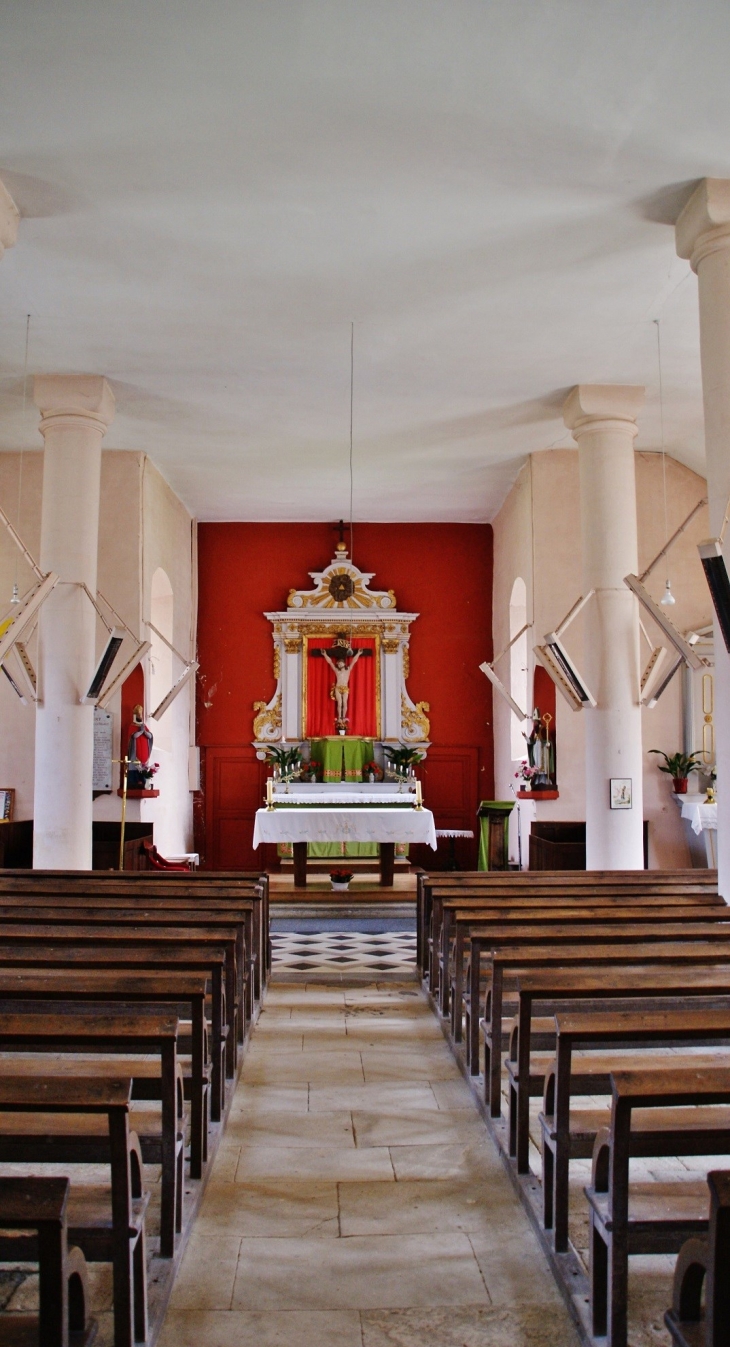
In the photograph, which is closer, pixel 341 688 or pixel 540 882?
pixel 540 882

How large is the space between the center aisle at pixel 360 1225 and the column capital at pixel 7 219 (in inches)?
185

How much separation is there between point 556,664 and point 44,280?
4595 mm

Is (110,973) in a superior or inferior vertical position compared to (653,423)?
inferior

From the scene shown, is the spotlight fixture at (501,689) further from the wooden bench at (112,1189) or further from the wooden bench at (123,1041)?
the wooden bench at (112,1189)

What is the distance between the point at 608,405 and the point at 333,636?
19.3 feet

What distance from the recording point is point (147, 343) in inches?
314

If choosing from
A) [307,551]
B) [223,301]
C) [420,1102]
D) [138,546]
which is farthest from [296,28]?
[307,551]

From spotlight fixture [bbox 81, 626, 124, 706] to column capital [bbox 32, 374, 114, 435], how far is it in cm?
195

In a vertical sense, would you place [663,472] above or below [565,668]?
above

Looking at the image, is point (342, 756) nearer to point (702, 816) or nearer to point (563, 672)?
point (702, 816)

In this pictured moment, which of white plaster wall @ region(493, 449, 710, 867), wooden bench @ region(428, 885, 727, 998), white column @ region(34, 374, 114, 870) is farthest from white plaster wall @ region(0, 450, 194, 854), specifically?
wooden bench @ region(428, 885, 727, 998)

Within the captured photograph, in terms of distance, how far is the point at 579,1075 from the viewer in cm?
328

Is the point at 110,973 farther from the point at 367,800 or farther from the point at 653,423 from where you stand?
the point at 653,423

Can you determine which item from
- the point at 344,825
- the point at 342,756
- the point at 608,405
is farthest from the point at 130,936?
the point at 342,756
